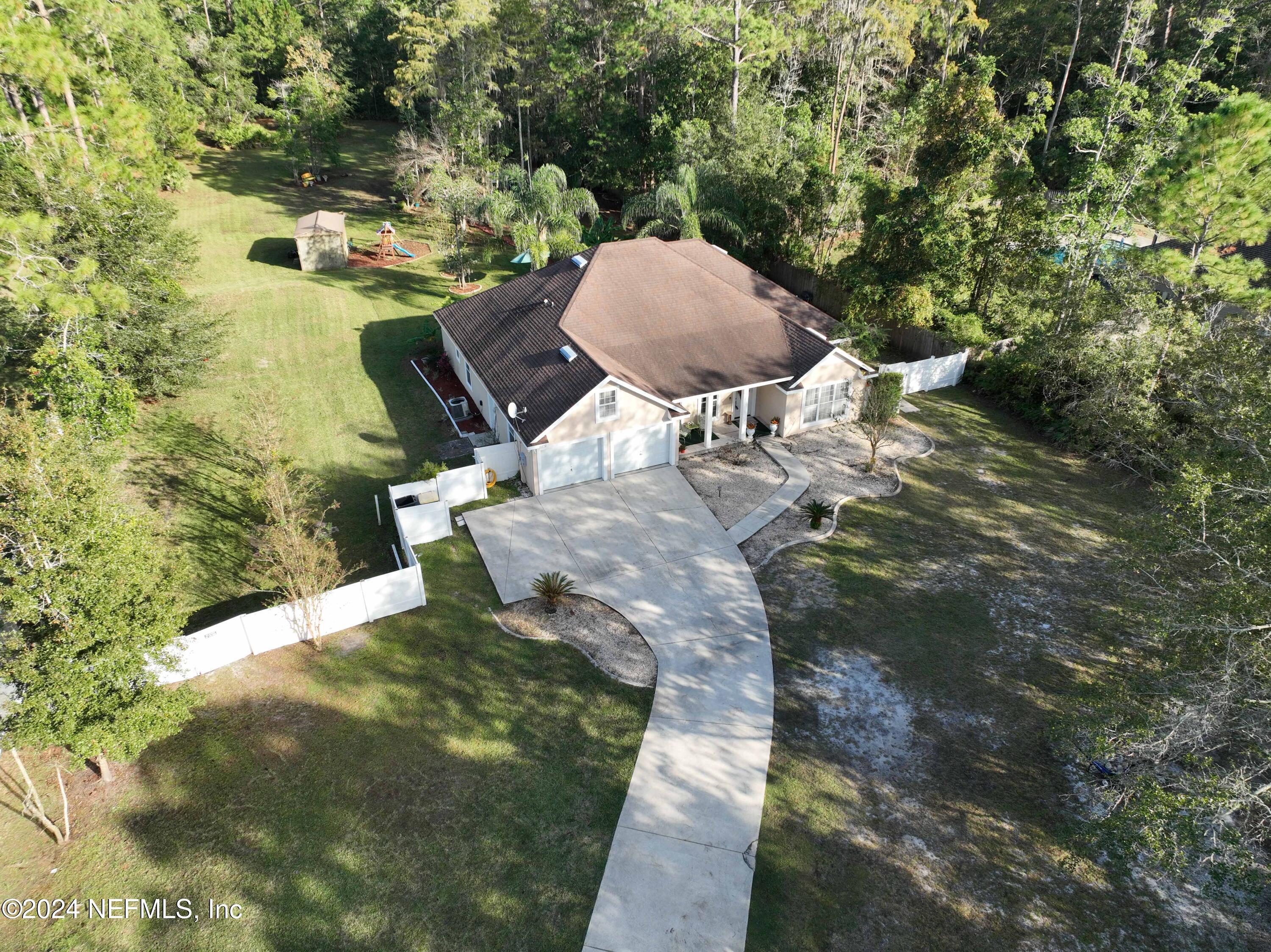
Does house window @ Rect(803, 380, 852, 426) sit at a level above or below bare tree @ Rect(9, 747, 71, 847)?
above

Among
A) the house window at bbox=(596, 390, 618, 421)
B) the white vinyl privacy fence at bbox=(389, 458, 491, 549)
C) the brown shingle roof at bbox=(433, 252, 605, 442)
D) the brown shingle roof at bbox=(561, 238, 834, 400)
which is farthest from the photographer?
the brown shingle roof at bbox=(561, 238, 834, 400)

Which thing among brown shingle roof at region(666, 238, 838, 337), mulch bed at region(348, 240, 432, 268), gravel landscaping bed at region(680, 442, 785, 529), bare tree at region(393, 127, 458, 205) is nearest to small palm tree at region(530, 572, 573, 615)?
gravel landscaping bed at region(680, 442, 785, 529)

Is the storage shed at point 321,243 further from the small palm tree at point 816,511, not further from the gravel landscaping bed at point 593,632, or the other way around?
the small palm tree at point 816,511

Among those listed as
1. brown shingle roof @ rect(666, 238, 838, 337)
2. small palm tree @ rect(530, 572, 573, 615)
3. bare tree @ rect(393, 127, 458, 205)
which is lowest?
small palm tree @ rect(530, 572, 573, 615)

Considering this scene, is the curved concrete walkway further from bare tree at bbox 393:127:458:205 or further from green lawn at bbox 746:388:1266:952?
bare tree at bbox 393:127:458:205

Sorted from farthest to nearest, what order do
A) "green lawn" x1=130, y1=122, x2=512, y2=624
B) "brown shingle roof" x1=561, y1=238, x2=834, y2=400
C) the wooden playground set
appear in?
1. the wooden playground set
2. "brown shingle roof" x1=561, y1=238, x2=834, y2=400
3. "green lawn" x1=130, y1=122, x2=512, y2=624

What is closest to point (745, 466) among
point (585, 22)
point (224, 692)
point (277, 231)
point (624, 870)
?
point (624, 870)

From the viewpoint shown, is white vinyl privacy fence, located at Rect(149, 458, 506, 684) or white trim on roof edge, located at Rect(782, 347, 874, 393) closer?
white vinyl privacy fence, located at Rect(149, 458, 506, 684)

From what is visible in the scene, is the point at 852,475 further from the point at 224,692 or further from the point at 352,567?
the point at 224,692
